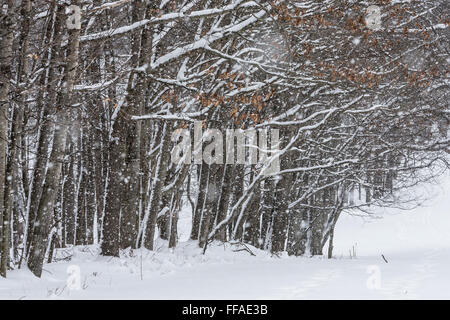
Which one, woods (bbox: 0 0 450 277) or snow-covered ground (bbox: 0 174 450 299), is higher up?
woods (bbox: 0 0 450 277)

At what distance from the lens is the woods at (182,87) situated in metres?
→ 7.51

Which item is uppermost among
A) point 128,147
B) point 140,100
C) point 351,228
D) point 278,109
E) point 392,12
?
point 392,12

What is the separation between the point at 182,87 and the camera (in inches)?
352

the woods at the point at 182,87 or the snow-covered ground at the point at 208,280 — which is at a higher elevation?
the woods at the point at 182,87

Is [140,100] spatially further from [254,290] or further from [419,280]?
[419,280]

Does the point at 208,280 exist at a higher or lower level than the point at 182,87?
lower

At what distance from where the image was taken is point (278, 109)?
1547 centimetres

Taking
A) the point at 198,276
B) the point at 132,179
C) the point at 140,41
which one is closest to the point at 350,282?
the point at 198,276

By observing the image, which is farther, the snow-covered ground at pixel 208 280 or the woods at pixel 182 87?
the woods at pixel 182 87

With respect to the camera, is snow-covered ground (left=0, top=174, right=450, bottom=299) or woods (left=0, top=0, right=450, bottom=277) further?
woods (left=0, top=0, right=450, bottom=277)

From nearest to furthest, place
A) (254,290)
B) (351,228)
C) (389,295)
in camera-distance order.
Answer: (389,295) → (254,290) → (351,228)

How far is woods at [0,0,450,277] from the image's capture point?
751 cm

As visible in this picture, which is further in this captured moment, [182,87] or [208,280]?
[182,87]
